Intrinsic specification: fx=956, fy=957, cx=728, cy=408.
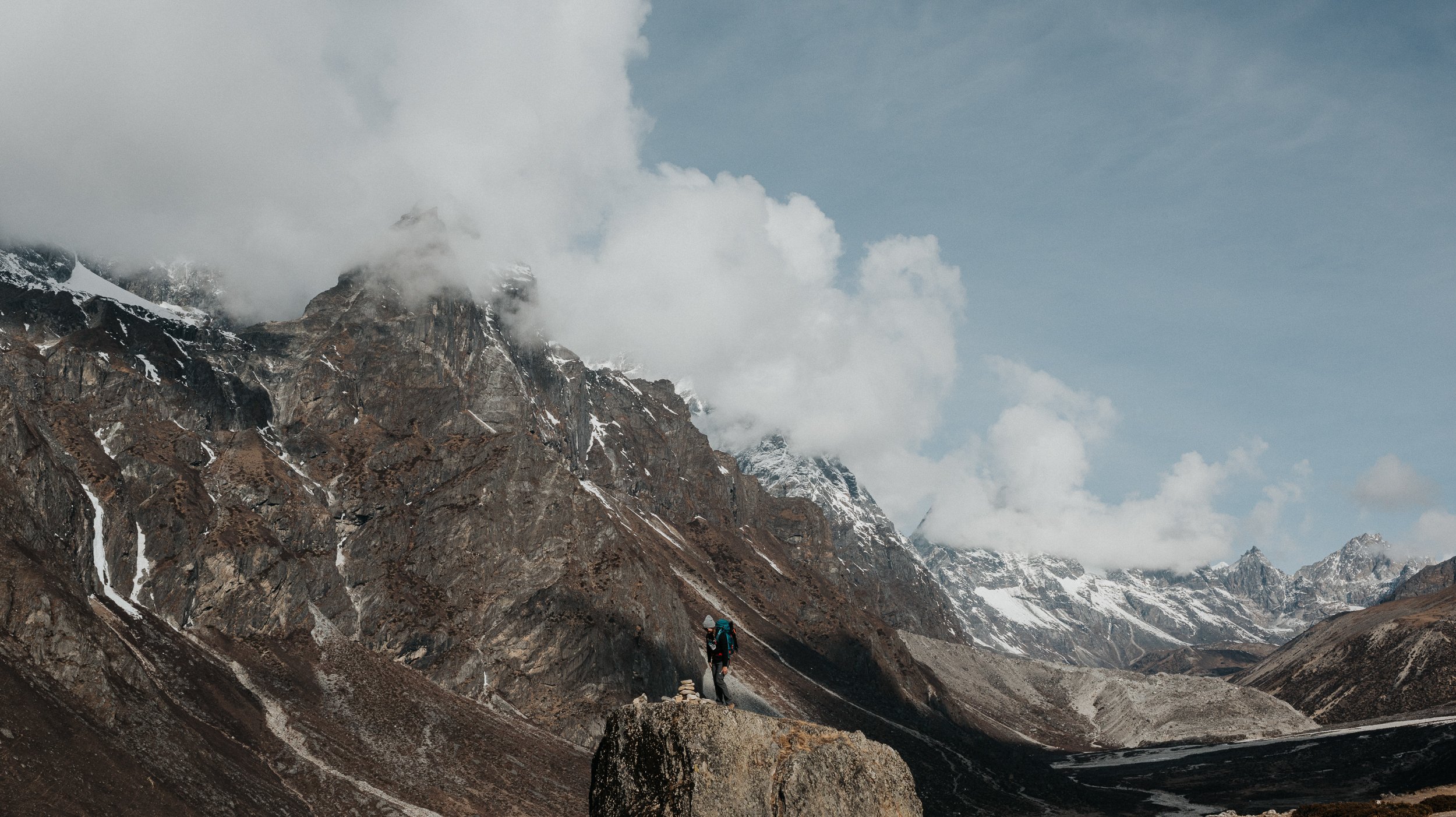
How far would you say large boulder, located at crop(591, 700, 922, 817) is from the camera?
930 inches

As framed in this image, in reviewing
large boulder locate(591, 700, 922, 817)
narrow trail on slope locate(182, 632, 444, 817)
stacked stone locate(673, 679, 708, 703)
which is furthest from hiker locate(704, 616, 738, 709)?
narrow trail on slope locate(182, 632, 444, 817)

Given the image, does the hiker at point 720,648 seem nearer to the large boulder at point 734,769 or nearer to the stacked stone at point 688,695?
the stacked stone at point 688,695

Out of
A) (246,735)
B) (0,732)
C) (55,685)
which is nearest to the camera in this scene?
(0,732)

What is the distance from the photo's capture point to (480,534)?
19700 centimetres

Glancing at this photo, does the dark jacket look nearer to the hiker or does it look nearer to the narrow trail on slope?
the hiker

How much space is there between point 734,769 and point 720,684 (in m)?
3.20

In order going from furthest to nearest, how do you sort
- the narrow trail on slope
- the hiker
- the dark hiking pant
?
the narrow trail on slope → the hiker → the dark hiking pant

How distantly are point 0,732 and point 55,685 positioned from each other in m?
17.3

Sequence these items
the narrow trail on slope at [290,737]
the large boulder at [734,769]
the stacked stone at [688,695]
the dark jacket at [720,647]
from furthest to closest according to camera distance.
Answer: the narrow trail on slope at [290,737] < the dark jacket at [720,647] < the stacked stone at [688,695] < the large boulder at [734,769]

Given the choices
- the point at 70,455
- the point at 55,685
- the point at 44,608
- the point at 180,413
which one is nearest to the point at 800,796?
the point at 55,685

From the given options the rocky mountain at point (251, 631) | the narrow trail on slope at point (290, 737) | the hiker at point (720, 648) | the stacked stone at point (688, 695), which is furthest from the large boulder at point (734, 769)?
the narrow trail on slope at point (290, 737)

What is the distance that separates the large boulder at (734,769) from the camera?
23.6 m

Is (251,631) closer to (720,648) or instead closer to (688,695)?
(720,648)

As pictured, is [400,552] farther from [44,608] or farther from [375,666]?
[44,608]
